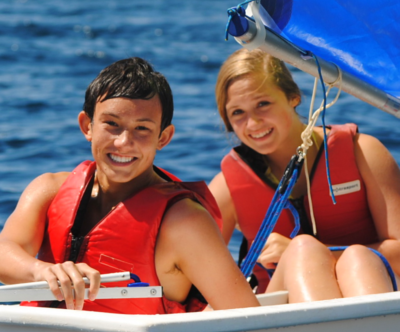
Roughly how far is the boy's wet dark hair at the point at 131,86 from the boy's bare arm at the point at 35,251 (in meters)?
0.30

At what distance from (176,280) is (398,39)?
1.01 meters

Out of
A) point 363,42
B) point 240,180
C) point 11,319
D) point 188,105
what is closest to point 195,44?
point 188,105

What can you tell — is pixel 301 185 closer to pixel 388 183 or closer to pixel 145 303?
pixel 388 183

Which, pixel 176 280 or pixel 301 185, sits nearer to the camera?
pixel 176 280

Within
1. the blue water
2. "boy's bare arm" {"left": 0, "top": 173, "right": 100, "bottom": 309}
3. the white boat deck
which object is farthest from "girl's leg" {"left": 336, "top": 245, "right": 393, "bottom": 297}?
the blue water

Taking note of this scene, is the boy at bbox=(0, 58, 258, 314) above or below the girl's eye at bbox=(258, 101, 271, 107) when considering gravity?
below

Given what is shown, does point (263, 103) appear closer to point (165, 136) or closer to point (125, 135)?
point (165, 136)

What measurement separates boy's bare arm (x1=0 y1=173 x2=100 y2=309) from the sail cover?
88 centimetres

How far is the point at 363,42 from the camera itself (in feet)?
7.85

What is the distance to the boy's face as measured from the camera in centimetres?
225

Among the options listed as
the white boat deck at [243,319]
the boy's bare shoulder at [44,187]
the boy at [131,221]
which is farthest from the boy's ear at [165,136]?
the white boat deck at [243,319]

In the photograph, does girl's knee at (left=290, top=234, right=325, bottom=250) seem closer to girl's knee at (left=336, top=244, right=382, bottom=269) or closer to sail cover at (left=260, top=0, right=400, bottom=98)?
girl's knee at (left=336, top=244, right=382, bottom=269)

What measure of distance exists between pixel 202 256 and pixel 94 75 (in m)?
6.54

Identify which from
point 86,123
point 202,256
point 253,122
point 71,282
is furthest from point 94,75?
point 71,282
